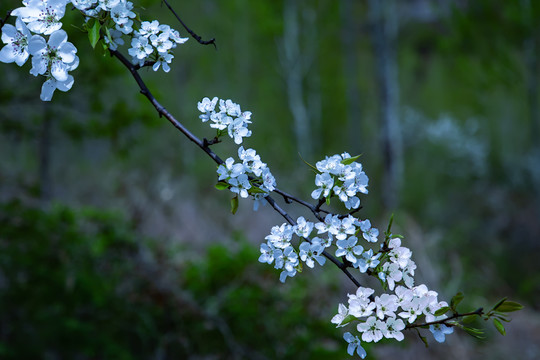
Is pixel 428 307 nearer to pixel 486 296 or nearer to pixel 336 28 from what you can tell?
pixel 486 296

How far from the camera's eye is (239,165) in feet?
2.97

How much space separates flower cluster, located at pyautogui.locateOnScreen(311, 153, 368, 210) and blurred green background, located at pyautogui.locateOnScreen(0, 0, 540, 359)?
0.60m

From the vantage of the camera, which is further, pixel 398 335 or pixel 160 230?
pixel 160 230

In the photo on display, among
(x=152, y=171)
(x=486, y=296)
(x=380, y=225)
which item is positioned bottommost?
(x=380, y=225)

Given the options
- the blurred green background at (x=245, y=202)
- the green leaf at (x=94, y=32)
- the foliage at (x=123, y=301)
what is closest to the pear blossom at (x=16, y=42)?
the green leaf at (x=94, y=32)

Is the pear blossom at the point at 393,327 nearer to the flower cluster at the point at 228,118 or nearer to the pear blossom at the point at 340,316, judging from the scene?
the pear blossom at the point at 340,316

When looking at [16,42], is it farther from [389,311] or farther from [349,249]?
[389,311]

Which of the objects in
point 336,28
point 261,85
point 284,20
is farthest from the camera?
point 261,85

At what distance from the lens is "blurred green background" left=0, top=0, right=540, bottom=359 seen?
9.64 feet

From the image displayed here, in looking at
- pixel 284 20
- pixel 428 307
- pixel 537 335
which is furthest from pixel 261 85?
pixel 428 307

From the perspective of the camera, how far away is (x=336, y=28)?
14.2 metres

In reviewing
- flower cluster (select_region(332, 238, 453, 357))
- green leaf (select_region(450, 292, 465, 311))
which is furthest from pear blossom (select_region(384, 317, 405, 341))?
green leaf (select_region(450, 292, 465, 311))

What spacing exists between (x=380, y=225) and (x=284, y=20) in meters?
9.84

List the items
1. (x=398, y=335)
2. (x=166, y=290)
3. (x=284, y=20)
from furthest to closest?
1. (x=284, y=20)
2. (x=166, y=290)
3. (x=398, y=335)
